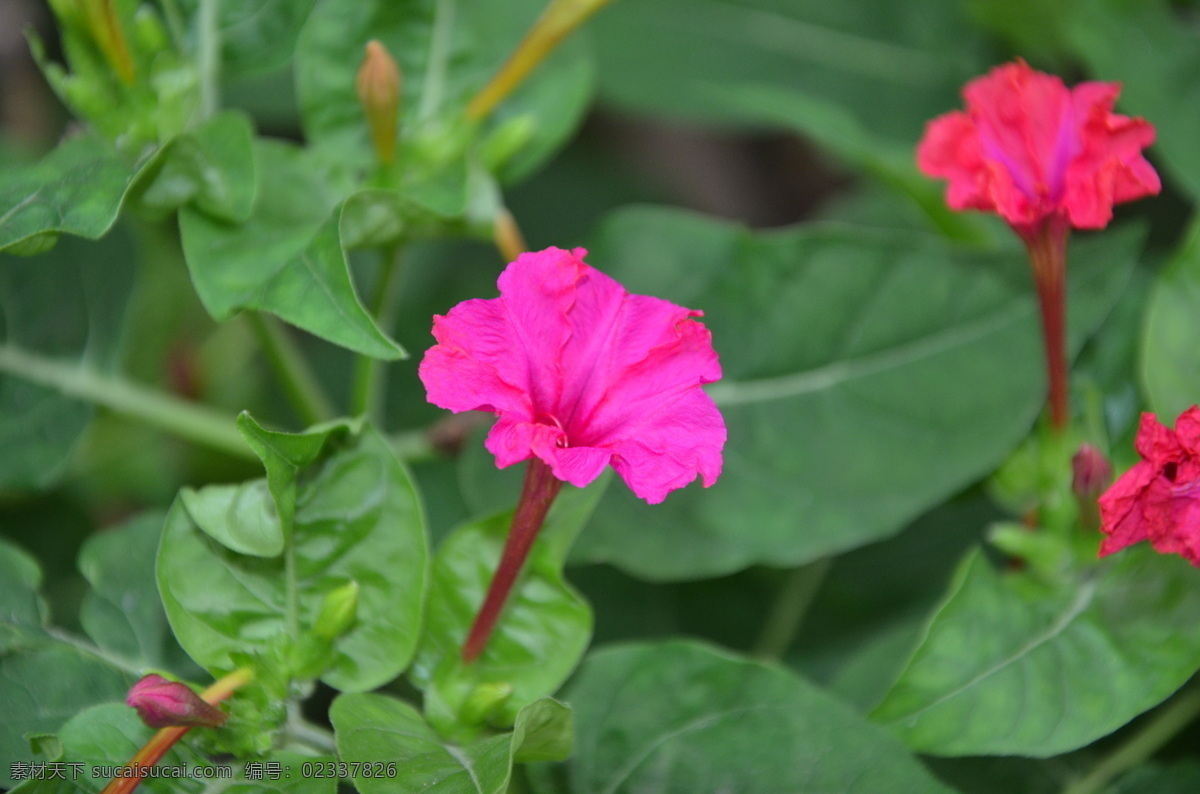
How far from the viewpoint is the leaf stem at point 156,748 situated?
0.68 m

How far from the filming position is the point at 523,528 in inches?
28.0

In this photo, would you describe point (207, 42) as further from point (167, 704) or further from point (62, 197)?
point (167, 704)

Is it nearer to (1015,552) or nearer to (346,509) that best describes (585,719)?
(346,509)

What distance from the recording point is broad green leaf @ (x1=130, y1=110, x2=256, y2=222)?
831mm

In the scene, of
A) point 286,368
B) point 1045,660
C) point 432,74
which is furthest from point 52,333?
point 1045,660

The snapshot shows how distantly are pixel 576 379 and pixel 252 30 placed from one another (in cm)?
48

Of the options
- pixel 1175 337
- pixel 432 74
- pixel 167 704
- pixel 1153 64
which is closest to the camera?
pixel 167 704

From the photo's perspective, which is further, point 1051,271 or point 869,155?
point 869,155

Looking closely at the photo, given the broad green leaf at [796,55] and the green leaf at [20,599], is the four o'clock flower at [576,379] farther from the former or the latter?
the broad green leaf at [796,55]

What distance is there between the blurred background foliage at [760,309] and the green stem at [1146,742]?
0.11 feet

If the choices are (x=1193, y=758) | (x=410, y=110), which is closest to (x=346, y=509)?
(x=410, y=110)

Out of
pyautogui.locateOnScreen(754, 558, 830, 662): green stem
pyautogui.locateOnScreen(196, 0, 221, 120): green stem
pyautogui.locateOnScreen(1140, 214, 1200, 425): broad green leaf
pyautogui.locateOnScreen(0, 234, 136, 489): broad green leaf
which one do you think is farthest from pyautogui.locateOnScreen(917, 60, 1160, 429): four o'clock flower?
pyautogui.locateOnScreen(0, 234, 136, 489): broad green leaf

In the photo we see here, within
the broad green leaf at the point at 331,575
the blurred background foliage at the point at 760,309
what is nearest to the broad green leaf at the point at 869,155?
the blurred background foliage at the point at 760,309

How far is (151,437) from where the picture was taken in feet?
4.39
